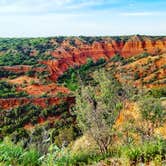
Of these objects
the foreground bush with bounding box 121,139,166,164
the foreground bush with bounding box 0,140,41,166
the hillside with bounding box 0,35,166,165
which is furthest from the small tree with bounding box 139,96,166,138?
the foreground bush with bounding box 0,140,41,166

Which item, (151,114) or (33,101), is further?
(33,101)

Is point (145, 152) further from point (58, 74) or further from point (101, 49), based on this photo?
point (101, 49)

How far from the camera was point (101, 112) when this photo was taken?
33344 mm

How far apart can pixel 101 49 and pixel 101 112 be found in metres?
117

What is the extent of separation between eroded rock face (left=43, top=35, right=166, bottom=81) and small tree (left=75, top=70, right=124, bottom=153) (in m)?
85.2

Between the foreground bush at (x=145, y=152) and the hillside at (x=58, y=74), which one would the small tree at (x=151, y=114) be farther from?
the foreground bush at (x=145, y=152)

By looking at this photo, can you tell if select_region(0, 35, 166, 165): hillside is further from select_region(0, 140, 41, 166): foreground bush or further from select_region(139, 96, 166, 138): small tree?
select_region(0, 140, 41, 166): foreground bush

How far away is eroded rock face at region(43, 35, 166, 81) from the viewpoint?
137 metres

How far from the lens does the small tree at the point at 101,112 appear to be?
30391 millimetres

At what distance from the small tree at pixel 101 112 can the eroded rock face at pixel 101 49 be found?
8524 centimetres

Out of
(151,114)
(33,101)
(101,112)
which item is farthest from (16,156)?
(33,101)

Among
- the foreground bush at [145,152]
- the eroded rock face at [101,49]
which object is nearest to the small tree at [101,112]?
the foreground bush at [145,152]

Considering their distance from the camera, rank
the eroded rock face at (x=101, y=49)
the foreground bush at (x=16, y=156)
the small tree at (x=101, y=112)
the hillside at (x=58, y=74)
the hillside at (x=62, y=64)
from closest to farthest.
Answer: the foreground bush at (x=16, y=156) < the small tree at (x=101, y=112) < the hillside at (x=58, y=74) < the hillside at (x=62, y=64) < the eroded rock face at (x=101, y=49)

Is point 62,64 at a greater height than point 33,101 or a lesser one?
greater
